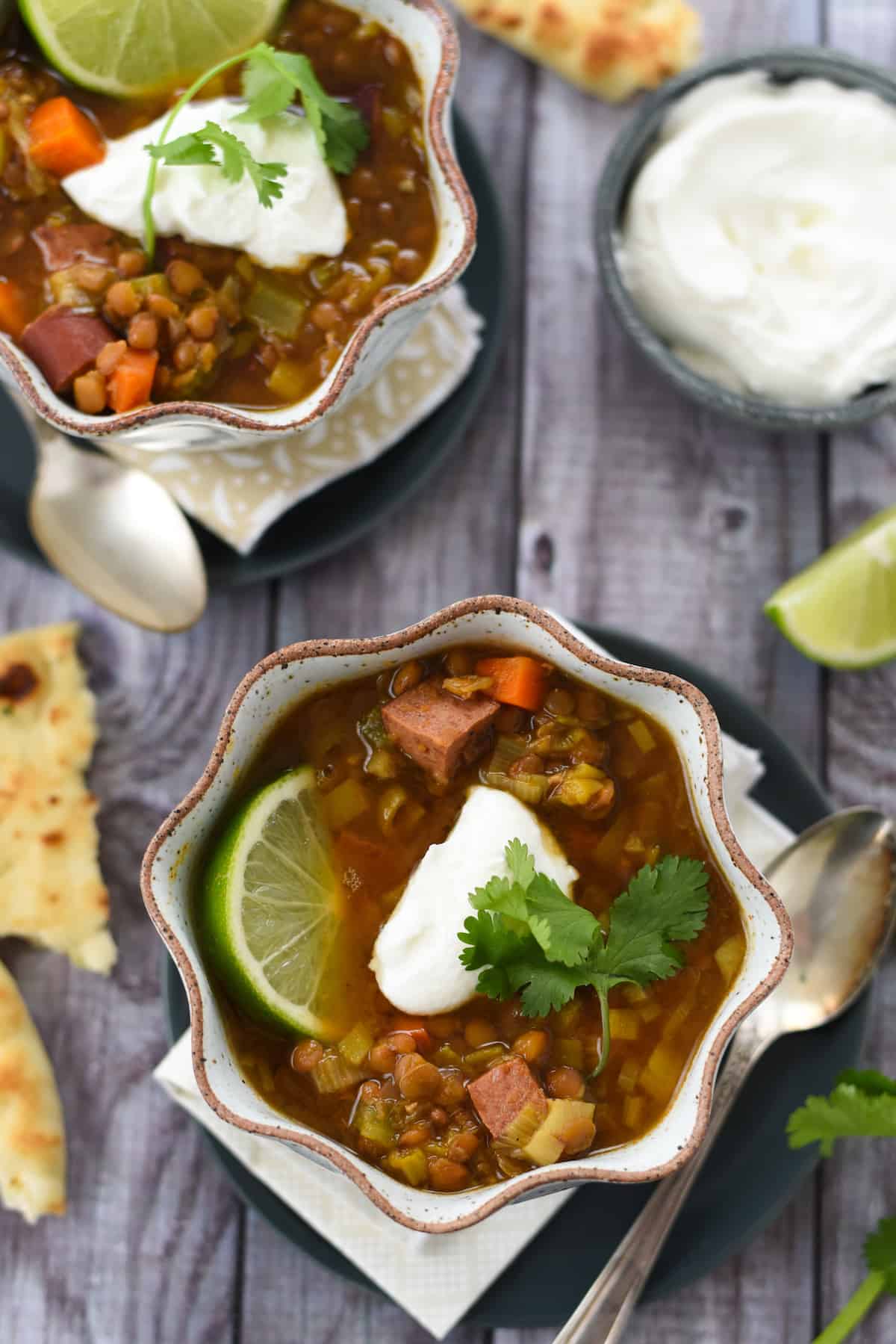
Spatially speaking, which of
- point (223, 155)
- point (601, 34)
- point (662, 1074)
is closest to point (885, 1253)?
point (662, 1074)

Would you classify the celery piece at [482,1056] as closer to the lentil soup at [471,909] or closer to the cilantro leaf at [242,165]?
the lentil soup at [471,909]

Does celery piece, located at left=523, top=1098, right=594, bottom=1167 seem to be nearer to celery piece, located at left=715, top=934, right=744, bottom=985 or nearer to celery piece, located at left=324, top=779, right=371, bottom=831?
celery piece, located at left=715, top=934, right=744, bottom=985

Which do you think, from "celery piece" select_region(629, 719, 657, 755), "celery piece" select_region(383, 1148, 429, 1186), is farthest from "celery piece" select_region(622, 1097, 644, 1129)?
"celery piece" select_region(629, 719, 657, 755)

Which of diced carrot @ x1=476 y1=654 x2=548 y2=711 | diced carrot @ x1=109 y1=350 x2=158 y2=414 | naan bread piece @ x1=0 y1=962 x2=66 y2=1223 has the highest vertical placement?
diced carrot @ x1=109 y1=350 x2=158 y2=414

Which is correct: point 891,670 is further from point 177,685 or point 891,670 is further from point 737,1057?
point 177,685

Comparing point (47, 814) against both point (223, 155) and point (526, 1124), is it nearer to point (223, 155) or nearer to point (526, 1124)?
point (526, 1124)

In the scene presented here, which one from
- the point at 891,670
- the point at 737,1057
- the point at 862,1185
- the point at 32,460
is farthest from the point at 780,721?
the point at 32,460
